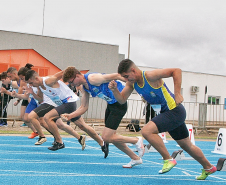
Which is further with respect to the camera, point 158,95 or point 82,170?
point 82,170

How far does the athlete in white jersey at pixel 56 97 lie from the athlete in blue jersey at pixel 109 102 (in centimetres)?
132

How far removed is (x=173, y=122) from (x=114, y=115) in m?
1.75

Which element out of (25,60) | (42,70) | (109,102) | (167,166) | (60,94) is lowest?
(167,166)

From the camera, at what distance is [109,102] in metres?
6.60

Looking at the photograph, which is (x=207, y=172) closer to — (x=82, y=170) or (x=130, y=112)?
(x=82, y=170)

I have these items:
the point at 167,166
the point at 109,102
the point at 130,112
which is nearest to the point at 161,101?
the point at 167,166

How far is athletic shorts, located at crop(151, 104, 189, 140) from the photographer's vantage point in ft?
16.2

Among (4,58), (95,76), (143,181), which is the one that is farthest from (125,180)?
(4,58)

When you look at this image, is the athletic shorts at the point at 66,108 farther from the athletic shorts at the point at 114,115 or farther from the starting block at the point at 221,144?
the starting block at the point at 221,144

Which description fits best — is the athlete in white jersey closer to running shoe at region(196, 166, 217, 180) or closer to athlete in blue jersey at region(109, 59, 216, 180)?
athlete in blue jersey at region(109, 59, 216, 180)

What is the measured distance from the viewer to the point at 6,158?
6.98 metres

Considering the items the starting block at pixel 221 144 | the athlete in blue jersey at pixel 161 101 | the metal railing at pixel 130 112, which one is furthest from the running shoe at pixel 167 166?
the metal railing at pixel 130 112

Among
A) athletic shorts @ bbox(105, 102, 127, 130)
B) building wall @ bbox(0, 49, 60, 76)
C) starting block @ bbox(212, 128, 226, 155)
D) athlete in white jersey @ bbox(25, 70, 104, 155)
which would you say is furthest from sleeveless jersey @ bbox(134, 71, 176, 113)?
building wall @ bbox(0, 49, 60, 76)

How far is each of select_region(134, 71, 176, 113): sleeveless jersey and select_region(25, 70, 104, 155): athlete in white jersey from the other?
9.65 ft
